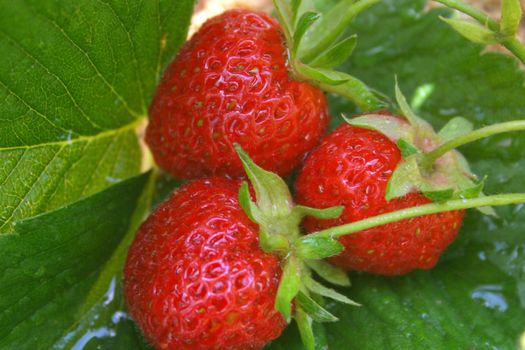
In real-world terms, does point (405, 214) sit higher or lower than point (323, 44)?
lower

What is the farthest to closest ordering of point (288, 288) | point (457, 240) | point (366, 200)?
1. point (457, 240)
2. point (366, 200)
3. point (288, 288)

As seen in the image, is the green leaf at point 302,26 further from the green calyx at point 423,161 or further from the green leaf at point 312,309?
the green leaf at point 312,309

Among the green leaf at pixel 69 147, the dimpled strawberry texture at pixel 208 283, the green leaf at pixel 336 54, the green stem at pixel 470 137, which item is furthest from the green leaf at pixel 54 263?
the green stem at pixel 470 137

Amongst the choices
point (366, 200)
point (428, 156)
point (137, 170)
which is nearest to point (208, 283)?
point (366, 200)

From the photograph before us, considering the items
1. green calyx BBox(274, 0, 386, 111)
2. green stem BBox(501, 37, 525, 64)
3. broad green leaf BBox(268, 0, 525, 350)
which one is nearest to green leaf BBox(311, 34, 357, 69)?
green calyx BBox(274, 0, 386, 111)

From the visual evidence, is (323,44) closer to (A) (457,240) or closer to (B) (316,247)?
(B) (316,247)

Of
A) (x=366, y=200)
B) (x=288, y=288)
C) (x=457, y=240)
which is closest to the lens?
(x=288, y=288)

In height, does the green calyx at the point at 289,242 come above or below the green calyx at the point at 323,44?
below

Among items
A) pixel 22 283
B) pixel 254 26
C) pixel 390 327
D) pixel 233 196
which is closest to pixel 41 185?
pixel 22 283

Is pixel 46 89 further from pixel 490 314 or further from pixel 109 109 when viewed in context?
pixel 490 314
